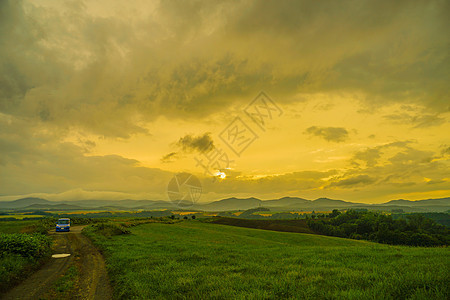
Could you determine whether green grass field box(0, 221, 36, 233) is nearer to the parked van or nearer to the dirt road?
the parked van

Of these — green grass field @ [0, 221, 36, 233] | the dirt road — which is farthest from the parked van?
the dirt road

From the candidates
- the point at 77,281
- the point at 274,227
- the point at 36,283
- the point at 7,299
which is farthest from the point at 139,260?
the point at 274,227

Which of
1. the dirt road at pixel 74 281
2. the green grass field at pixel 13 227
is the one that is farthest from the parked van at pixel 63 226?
the dirt road at pixel 74 281

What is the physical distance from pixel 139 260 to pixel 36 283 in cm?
611

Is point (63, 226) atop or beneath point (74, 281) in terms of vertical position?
beneath

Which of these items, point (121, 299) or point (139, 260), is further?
point (139, 260)

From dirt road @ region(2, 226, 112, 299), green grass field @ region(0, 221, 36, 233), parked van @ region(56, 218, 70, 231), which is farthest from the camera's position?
parked van @ region(56, 218, 70, 231)

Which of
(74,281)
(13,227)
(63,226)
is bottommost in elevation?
(13,227)

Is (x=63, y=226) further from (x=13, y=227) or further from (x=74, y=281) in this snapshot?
(x=74, y=281)

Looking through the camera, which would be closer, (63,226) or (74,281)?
(74,281)

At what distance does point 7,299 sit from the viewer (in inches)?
439

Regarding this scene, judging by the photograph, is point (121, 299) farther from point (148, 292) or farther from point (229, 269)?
point (229, 269)

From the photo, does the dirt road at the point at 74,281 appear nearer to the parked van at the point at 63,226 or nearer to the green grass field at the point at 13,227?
the parked van at the point at 63,226

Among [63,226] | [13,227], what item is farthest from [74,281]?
[13,227]
